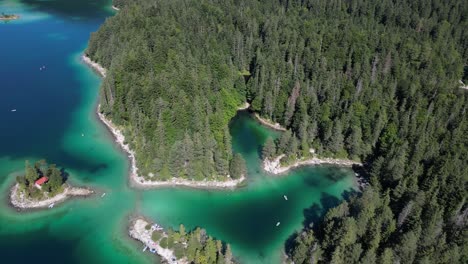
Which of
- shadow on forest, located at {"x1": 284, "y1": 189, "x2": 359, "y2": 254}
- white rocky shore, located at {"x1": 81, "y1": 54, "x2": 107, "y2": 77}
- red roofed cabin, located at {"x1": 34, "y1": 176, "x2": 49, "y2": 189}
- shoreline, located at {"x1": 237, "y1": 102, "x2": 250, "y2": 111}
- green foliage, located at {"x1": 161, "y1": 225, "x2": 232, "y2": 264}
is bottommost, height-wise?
shadow on forest, located at {"x1": 284, "y1": 189, "x2": 359, "y2": 254}

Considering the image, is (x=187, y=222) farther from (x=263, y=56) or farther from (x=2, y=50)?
(x=2, y=50)

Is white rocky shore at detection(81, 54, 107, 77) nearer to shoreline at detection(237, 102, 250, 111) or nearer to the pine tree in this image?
shoreline at detection(237, 102, 250, 111)

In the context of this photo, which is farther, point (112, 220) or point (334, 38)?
point (334, 38)

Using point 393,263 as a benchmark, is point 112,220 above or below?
below

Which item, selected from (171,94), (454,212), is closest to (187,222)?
(171,94)

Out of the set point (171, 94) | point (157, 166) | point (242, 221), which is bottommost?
point (242, 221)

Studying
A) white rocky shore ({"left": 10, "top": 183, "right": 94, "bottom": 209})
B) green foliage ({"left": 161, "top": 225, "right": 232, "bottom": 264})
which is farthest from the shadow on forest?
white rocky shore ({"left": 10, "top": 183, "right": 94, "bottom": 209})

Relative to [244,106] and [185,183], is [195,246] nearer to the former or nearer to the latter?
[185,183]

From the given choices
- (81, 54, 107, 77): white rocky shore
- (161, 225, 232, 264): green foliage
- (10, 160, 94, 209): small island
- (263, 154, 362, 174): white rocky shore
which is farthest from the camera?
(81, 54, 107, 77): white rocky shore
